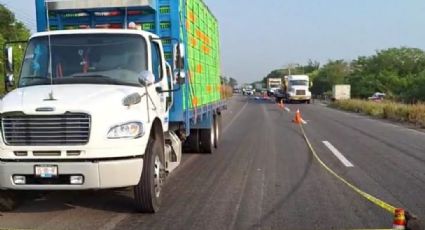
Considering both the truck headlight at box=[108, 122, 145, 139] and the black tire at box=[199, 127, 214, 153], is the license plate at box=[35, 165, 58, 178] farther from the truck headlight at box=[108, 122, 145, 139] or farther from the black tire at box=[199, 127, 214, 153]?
the black tire at box=[199, 127, 214, 153]

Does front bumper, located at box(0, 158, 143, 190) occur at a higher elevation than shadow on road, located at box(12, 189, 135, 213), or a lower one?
higher

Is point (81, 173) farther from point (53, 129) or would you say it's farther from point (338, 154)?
point (338, 154)

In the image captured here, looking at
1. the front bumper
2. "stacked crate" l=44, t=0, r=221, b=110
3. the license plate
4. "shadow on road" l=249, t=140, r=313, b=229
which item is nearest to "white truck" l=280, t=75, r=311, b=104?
"stacked crate" l=44, t=0, r=221, b=110

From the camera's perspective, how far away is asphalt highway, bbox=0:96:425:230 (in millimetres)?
7336

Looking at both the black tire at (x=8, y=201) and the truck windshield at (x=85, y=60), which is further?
the truck windshield at (x=85, y=60)

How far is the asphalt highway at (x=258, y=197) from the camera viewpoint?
24.1 feet

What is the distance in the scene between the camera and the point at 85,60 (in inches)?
326

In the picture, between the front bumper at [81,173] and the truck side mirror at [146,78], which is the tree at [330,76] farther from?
the front bumper at [81,173]

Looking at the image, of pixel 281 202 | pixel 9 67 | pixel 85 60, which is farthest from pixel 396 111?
pixel 9 67

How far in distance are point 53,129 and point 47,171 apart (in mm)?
498

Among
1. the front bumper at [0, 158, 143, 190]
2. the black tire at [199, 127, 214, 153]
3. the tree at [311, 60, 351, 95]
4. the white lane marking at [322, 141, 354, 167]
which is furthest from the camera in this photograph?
the tree at [311, 60, 351, 95]

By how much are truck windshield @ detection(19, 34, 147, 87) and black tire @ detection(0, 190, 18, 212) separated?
151 cm

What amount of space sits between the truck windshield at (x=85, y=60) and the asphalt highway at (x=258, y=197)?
1.78m

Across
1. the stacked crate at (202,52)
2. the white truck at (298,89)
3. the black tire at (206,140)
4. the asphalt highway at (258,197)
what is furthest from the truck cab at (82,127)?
the white truck at (298,89)
